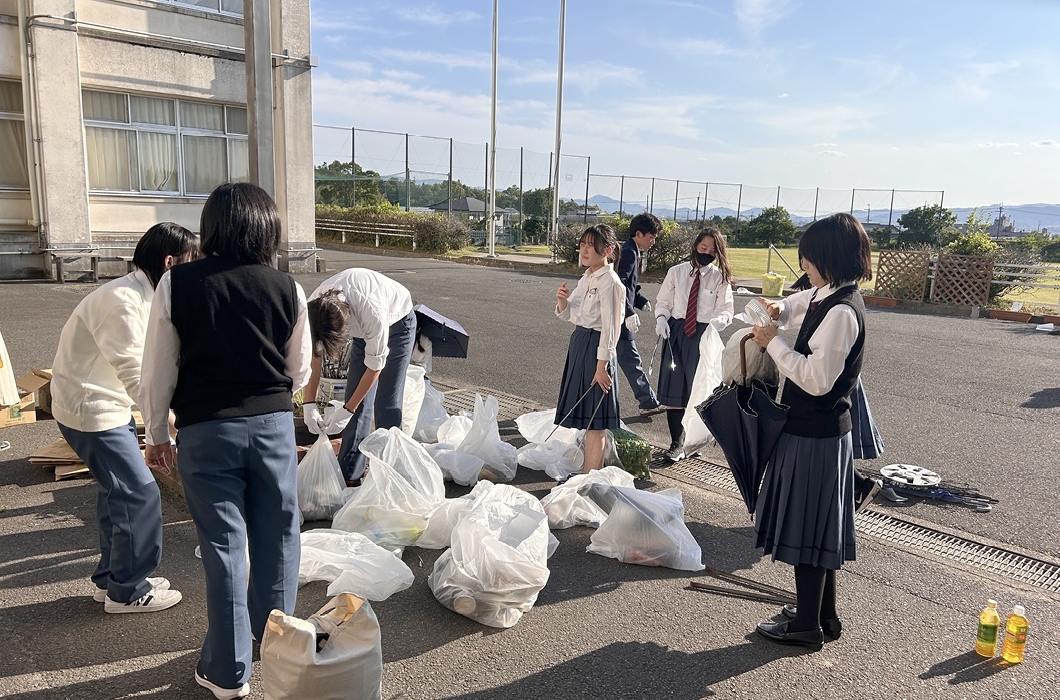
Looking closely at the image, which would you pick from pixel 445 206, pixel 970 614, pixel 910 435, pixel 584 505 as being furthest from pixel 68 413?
pixel 445 206

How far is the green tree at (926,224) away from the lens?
1284 inches

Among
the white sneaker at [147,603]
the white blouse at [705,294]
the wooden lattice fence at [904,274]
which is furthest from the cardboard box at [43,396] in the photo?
the wooden lattice fence at [904,274]

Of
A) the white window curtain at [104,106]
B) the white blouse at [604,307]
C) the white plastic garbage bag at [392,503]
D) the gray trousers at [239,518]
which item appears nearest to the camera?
the gray trousers at [239,518]

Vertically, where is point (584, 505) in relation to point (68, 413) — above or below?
below

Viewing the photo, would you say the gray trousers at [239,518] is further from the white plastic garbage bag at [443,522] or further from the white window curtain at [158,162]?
the white window curtain at [158,162]

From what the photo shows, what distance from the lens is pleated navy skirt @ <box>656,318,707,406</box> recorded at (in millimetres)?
6051

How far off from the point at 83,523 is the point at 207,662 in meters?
2.13

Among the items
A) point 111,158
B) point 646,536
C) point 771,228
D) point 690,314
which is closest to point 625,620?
point 646,536

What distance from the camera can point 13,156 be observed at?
51.2ft

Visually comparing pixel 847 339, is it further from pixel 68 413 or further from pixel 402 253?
pixel 402 253

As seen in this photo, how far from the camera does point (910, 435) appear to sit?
22.4ft

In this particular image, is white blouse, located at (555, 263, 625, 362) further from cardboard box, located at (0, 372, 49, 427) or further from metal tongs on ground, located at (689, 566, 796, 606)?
cardboard box, located at (0, 372, 49, 427)

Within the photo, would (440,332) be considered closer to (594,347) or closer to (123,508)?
(594,347)

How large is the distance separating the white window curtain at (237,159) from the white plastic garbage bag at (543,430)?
46.9 ft
